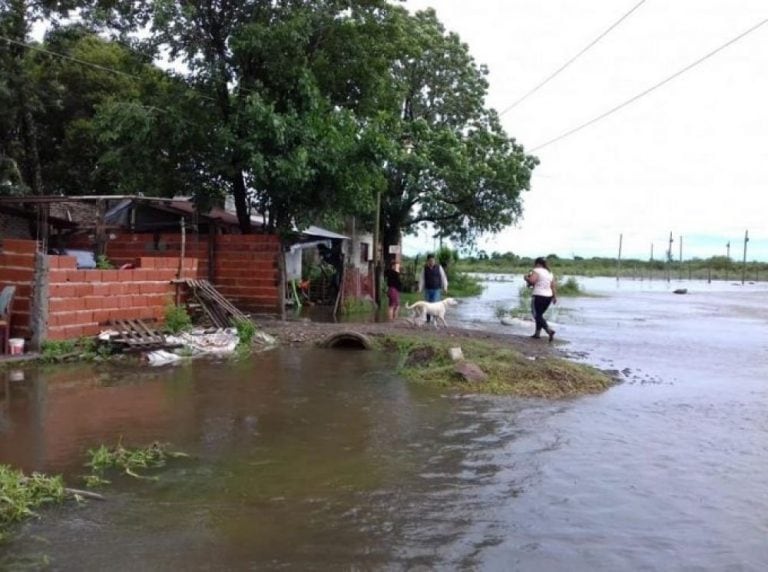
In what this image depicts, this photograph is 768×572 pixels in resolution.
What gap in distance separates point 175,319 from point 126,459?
7.78 meters

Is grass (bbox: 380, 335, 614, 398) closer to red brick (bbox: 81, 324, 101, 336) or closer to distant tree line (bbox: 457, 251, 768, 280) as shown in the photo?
red brick (bbox: 81, 324, 101, 336)

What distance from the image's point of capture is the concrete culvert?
1347cm

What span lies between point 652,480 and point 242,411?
14.7 feet

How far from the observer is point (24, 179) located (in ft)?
79.4

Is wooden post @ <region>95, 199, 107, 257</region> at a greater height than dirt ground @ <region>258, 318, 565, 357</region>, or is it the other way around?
wooden post @ <region>95, 199, 107, 257</region>

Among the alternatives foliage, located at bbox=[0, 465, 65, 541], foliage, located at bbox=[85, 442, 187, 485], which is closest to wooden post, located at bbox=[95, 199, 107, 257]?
foliage, located at bbox=[85, 442, 187, 485]

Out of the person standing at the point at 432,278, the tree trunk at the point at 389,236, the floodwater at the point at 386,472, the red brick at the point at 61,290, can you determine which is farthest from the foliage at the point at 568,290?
the red brick at the point at 61,290

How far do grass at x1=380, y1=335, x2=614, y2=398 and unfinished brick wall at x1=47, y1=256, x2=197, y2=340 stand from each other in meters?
5.11

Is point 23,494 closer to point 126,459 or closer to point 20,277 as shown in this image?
point 126,459

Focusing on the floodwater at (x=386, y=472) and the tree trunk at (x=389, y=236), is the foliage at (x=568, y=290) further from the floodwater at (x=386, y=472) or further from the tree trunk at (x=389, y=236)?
the floodwater at (x=386, y=472)

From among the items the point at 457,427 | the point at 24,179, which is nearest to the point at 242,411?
the point at 457,427

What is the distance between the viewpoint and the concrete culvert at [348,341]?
44.2 feet

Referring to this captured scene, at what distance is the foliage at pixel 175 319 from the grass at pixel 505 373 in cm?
443

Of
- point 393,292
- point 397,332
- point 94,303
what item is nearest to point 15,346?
point 94,303
